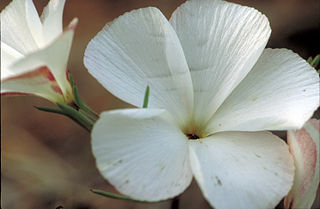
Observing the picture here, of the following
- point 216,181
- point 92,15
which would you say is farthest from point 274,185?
point 92,15

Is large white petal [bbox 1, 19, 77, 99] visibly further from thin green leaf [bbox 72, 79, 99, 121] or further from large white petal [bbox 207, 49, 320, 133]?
large white petal [bbox 207, 49, 320, 133]

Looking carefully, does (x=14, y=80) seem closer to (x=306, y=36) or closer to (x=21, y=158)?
(x=21, y=158)

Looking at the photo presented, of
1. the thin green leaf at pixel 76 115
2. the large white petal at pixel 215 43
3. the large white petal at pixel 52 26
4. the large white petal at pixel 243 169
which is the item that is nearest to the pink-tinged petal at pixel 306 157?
the large white petal at pixel 243 169

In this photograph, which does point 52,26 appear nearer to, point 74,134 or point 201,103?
point 201,103

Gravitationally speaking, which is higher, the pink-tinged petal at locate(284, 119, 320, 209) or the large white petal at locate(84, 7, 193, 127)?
the large white petal at locate(84, 7, 193, 127)

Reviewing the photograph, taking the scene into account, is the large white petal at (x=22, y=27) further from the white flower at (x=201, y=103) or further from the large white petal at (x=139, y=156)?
the large white petal at (x=139, y=156)

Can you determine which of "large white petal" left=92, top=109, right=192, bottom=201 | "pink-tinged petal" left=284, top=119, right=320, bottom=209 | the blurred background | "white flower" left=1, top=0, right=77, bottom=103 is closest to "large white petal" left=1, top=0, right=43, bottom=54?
"white flower" left=1, top=0, right=77, bottom=103
